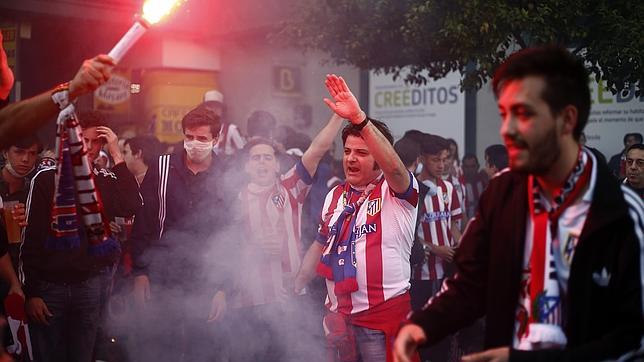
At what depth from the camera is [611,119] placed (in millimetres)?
11859

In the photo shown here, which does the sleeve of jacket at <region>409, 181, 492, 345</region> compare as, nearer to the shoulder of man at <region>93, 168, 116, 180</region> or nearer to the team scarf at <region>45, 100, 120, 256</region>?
the team scarf at <region>45, 100, 120, 256</region>

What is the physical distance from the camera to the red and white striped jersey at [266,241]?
6.18 metres

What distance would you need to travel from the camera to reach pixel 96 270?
593 cm

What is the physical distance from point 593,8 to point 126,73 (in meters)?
10.9

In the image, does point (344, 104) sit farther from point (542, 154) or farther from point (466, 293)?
point (542, 154)

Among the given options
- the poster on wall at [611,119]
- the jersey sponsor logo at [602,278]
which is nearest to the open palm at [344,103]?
the jersey sponsor logo at [602,278]

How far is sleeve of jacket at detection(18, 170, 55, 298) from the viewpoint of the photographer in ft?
18.8

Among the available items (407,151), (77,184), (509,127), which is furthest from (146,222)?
(509,127)

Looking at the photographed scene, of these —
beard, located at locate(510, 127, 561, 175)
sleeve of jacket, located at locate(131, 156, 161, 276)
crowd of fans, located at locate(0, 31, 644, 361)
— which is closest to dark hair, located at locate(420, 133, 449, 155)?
crowd of fans, located at locate(0, 31, 644, 361)

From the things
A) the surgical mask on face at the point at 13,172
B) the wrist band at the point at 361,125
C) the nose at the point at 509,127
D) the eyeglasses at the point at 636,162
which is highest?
the wrist band at the point at 361,125

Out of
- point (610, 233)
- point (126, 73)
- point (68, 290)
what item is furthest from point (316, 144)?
point (126, 73)

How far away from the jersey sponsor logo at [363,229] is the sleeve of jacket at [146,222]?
5.48 ft

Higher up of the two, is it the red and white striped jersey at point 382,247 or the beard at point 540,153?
the beard at point 540,153

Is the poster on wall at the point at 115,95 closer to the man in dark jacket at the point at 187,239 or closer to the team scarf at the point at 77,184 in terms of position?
the man in dark jacket at the point at 187,239
